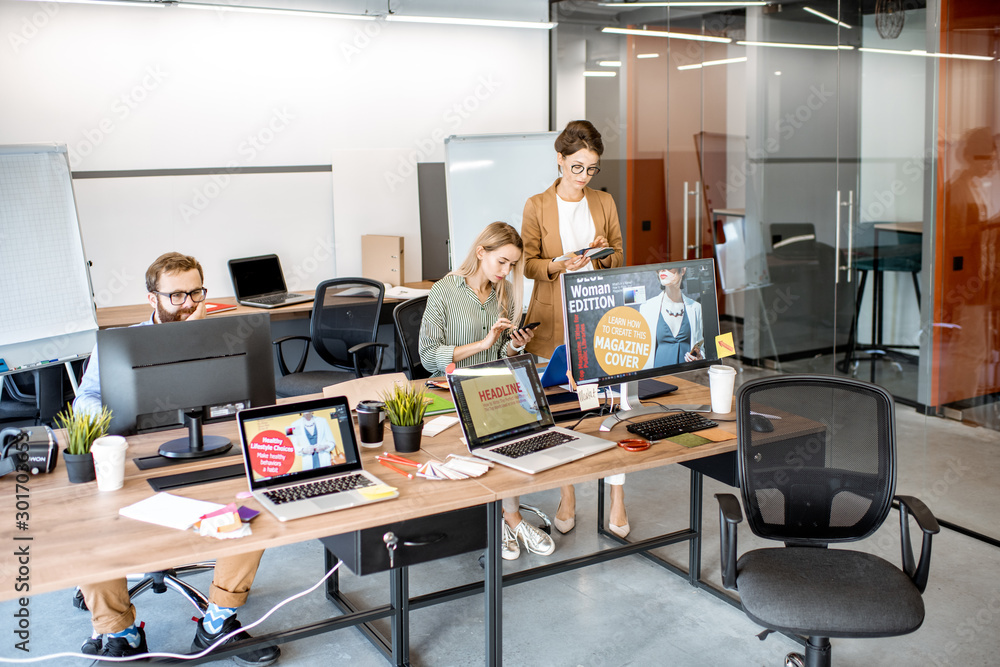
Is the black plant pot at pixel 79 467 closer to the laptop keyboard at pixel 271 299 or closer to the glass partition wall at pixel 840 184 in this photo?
the laptop keyboard at pixel 271 299

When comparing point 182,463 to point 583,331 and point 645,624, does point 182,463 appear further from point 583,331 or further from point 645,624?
point 645,624

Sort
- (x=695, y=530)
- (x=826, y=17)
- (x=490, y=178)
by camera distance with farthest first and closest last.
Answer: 1. (x=490, y=178)
2. (x=826, y=17)
3. (x=695, y=530)

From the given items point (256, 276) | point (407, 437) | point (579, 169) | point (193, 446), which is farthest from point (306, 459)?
point (256, 276)

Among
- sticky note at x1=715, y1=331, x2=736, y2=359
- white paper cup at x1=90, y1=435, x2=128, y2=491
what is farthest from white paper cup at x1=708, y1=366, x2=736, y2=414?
white paper cup at x1=90, y1=435, x2=128, y2=491

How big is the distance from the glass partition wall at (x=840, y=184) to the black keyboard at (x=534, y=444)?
2.20 metres

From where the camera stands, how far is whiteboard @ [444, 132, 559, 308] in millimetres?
5531

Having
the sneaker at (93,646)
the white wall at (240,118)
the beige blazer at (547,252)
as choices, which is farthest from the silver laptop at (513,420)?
the white wall at (240,118)

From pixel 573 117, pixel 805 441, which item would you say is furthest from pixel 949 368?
pixel 573 117

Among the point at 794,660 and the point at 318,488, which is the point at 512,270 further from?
the point at 794,660

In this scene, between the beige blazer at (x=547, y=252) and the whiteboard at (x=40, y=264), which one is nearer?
the beige blazer at (x=547, y=252)

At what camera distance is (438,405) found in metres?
2.92

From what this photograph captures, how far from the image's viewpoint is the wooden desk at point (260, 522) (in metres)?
1.79

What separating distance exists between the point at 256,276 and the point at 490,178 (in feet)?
5.44

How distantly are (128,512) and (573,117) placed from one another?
5.15 meters
